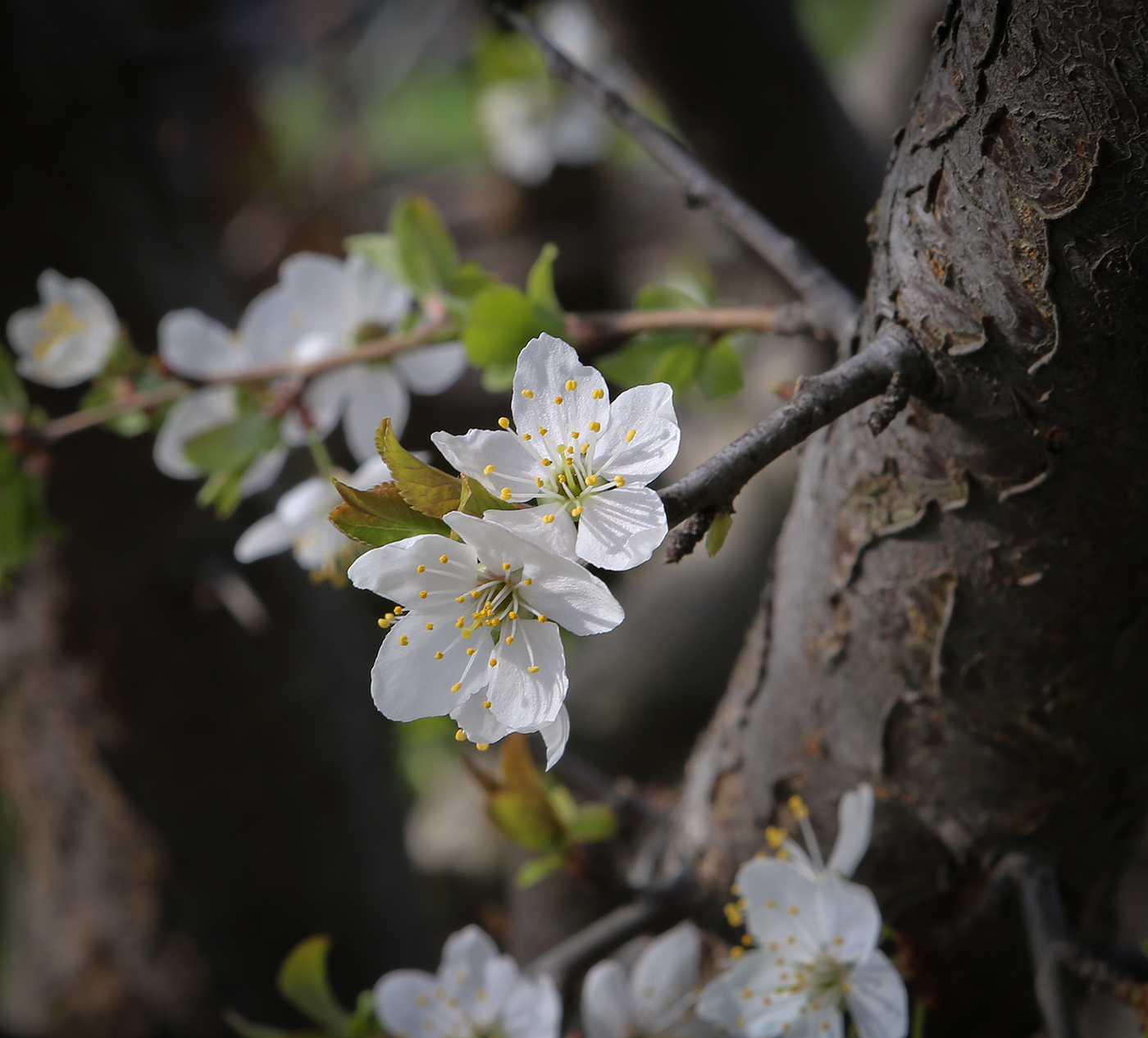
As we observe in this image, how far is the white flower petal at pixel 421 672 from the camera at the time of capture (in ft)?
1.25

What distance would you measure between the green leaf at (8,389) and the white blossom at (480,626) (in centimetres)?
51

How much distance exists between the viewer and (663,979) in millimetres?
655

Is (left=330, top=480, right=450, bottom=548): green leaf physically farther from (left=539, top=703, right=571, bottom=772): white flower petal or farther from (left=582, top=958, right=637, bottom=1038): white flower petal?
(left=582, top=958, right=637, bottom=1038): white flower petal

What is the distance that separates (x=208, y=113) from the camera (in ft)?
7.28

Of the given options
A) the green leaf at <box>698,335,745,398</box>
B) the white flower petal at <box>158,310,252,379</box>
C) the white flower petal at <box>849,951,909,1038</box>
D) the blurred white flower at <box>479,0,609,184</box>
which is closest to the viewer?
the white flower petal at <box>849,951,909,1038</box>

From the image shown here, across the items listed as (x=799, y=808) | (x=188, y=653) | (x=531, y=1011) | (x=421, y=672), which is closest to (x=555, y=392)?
(x=421, y=672)

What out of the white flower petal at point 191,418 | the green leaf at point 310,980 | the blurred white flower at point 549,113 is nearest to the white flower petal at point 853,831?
the green leaf at point 310,980

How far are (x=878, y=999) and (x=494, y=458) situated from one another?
1.29ft

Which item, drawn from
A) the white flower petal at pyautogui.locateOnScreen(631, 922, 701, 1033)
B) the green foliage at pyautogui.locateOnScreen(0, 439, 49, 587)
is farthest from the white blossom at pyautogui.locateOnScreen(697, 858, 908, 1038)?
the green foliage at pyautogui.locateOnScreen(0, 439, 49, 587)

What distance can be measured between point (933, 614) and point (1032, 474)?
0.10m

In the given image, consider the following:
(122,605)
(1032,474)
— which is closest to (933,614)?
(1032,474)

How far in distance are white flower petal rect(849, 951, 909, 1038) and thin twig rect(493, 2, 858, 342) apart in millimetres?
373

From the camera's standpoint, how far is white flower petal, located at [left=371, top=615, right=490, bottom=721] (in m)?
0.38

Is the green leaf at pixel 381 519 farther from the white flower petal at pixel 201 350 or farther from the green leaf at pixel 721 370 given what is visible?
the white flower petal at pixel 201 350
